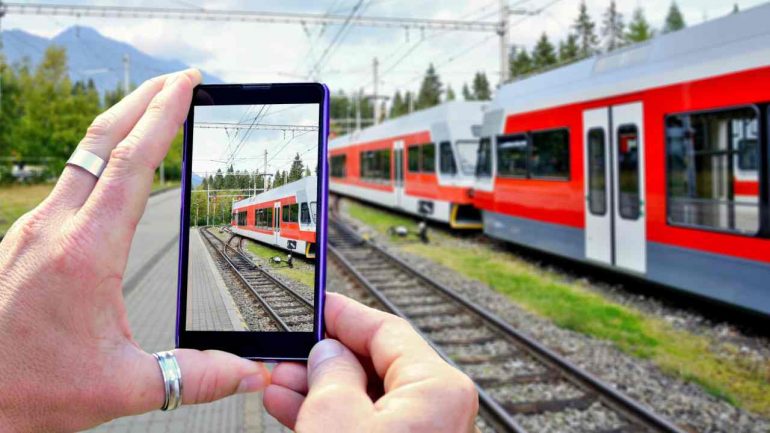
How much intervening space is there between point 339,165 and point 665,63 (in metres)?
27.4

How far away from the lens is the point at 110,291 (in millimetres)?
1146

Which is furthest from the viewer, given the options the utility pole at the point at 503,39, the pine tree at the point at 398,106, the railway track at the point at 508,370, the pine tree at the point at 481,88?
the pine tree at the point at 398,106

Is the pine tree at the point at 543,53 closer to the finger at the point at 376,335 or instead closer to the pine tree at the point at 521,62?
the pine tree at the point at 521,62

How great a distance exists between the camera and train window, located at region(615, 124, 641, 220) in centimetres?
947

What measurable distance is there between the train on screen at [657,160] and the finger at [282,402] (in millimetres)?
7141

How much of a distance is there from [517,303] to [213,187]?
8883mm

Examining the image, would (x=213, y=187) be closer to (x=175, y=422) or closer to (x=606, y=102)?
(x=175, y=422)

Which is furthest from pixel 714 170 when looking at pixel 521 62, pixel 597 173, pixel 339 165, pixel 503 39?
pixel 521 62

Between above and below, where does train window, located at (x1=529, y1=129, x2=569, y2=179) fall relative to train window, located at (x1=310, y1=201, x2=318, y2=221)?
above

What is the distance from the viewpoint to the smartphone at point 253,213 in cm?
137

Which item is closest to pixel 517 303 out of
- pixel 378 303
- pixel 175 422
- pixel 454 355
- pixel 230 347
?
pixel 378 303

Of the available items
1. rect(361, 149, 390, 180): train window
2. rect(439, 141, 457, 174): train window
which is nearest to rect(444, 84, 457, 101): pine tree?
rect(361, 149, 390, 180): train window

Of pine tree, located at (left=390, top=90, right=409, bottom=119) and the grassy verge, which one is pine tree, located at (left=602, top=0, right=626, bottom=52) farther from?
the grassy verge

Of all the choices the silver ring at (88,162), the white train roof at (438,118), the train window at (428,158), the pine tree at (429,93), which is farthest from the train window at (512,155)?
the pine tree at (429,93)
